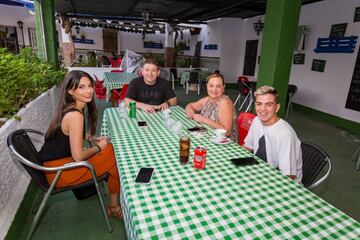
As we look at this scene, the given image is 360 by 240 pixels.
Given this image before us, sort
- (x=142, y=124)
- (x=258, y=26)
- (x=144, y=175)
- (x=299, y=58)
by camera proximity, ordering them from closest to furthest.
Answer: (x=144, y=175)
(x=142, y=124)
(x=299, y=58)
(x=258, y=26)

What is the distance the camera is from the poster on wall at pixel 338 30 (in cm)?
514

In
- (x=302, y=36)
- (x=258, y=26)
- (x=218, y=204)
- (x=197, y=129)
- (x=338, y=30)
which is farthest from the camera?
(x=258, y=26)

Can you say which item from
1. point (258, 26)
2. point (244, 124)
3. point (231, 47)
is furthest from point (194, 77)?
point (244, 124)

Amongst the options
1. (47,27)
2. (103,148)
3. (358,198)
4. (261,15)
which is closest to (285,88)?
(358,198)

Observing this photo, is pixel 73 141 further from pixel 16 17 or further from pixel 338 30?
pixel 16 17

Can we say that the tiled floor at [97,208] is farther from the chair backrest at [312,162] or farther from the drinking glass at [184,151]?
the chair backrest at [312,162]

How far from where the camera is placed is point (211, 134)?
189 cm

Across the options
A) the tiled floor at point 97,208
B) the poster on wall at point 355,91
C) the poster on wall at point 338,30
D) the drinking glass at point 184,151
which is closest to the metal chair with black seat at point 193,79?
the poster on wall at point 338,30

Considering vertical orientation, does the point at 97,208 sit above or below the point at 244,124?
below

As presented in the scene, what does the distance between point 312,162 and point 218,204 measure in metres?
0.98

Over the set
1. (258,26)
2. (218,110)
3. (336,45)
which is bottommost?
(218,110)

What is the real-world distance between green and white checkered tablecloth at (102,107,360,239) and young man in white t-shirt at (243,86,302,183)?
0.61 feet

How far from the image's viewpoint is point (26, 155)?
5.07ft

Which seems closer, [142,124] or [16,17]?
[142,124]
